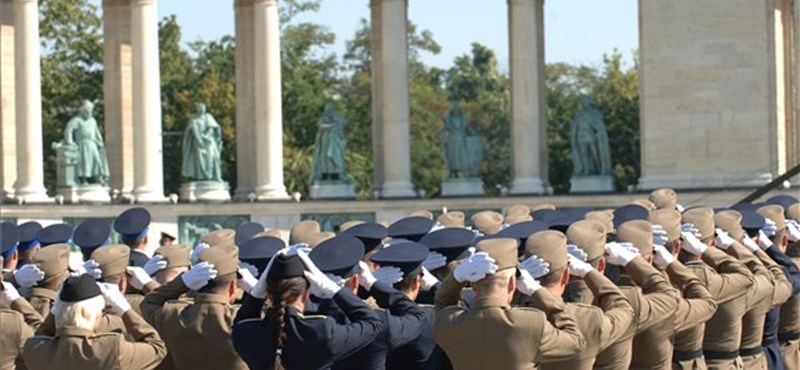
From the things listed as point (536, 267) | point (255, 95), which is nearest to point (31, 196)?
point (255, 95)

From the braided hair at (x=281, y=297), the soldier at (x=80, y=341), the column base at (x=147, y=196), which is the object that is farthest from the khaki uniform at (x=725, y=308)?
the column base at (x=147, y=196)

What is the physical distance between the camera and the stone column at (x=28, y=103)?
106 metres

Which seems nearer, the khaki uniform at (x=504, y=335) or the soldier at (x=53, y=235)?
the khaki uniform at (x=504, y=335)

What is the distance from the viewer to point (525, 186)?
338ft

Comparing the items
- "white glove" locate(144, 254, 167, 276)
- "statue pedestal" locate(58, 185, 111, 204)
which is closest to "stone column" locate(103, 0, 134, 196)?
"statue pedestal" locate(58, 185, 111, 204)

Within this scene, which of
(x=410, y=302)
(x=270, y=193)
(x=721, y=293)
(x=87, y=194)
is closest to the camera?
(x=410, y=302)

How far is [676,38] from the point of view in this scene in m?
97.4

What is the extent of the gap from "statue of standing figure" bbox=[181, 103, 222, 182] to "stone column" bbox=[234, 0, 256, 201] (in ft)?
4.97

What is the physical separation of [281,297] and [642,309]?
6857 mm

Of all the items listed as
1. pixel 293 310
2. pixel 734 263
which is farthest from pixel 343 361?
pixel 734 263

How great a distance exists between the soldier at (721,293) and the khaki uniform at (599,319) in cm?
485

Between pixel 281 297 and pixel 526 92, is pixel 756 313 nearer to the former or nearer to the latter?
pixel 281 297

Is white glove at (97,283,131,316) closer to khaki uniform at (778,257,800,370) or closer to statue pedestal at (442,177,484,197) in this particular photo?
khaki uniform at (778,257,800,370)

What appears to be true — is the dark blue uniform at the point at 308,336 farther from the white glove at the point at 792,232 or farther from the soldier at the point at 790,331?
the white glove at the point at 792,232
